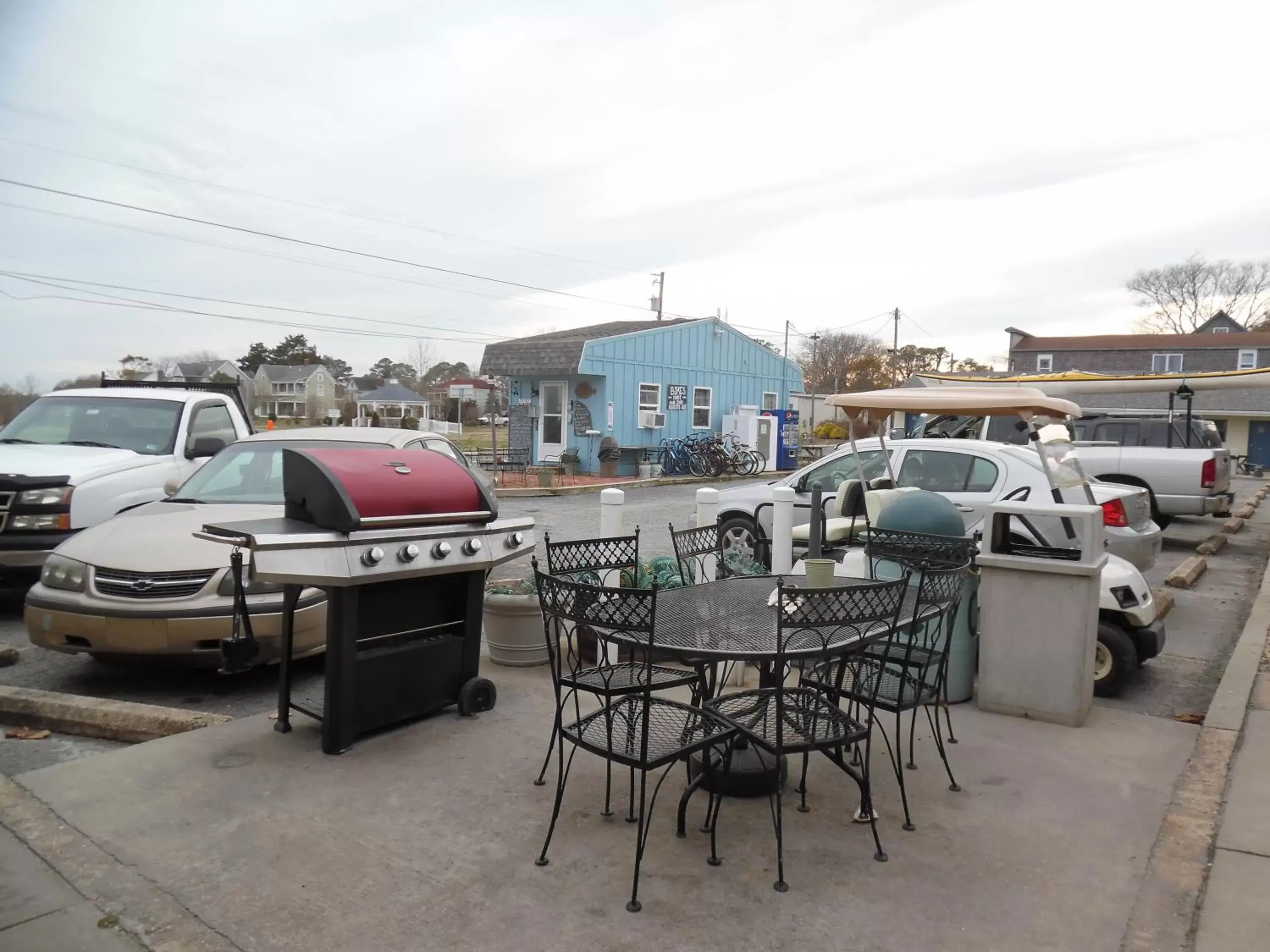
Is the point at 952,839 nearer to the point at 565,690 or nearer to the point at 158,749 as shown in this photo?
the point at 565,690

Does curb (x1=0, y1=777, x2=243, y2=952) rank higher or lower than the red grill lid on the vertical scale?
lower

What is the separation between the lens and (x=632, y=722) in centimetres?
335

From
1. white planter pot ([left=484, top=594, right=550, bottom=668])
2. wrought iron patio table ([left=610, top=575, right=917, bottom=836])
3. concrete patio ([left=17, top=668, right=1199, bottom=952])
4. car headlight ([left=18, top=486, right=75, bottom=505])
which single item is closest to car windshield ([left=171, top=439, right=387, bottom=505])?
car headlight ([left=18, top=486, right=75, bottom=505])

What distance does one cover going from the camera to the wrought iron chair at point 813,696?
10.1 ft

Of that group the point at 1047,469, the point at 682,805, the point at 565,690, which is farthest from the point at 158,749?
the point at 1047,469

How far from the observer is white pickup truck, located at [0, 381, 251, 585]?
22.5ft

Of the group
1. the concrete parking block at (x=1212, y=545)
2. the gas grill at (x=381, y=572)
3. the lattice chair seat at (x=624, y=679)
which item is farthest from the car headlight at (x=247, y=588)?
the concrete parking block at (x=1212, y=545)

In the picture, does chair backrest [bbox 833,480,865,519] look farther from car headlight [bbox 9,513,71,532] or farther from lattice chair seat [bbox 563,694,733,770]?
→ car headlight [bbox 9,513,71,532]

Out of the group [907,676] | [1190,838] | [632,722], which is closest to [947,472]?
[907,676]

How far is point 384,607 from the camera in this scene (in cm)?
428

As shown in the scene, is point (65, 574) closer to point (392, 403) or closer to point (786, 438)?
point (786, 438)

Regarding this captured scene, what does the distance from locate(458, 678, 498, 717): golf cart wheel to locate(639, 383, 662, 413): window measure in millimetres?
18656

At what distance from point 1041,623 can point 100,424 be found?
815cm

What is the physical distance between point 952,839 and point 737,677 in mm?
2083
